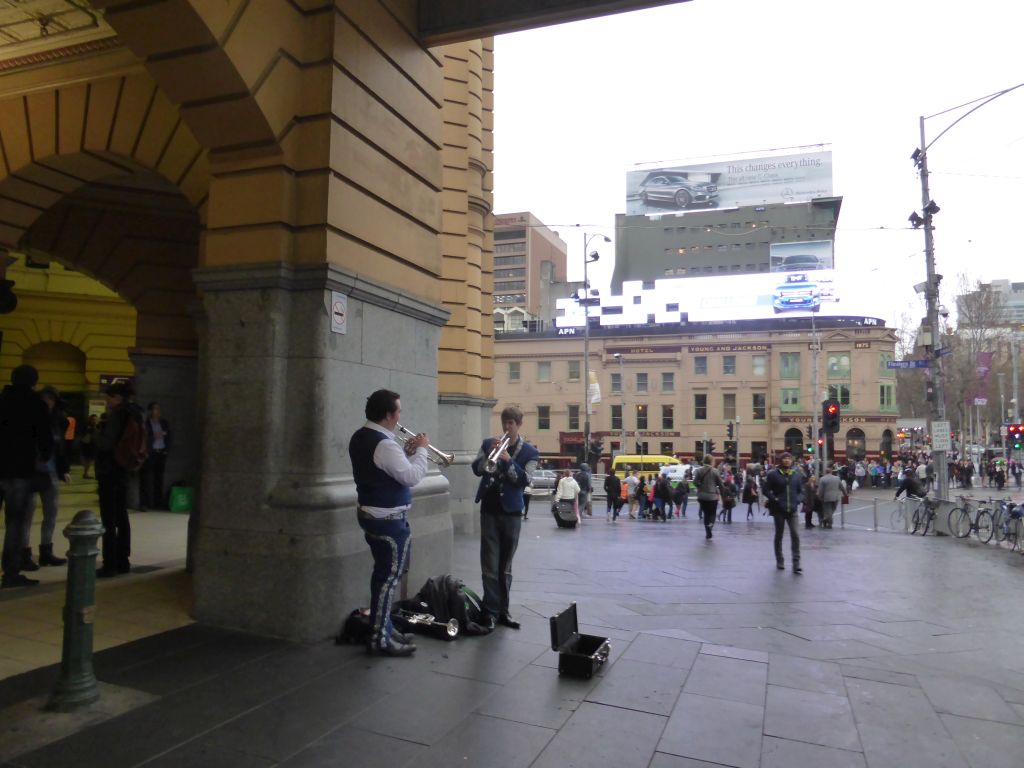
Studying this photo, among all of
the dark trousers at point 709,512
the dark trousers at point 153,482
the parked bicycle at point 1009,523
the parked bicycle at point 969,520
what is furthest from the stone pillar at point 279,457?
the parked bicycle at point 969,520

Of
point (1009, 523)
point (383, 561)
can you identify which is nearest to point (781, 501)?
point (1009, 523)

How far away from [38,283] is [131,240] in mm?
7674

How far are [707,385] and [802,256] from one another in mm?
22199

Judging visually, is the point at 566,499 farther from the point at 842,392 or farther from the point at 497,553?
the point at 842,392

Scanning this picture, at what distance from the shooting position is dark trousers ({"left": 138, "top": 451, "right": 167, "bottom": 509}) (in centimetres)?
1305

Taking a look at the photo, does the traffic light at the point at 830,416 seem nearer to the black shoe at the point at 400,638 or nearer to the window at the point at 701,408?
the black shoe at the point at 400,638

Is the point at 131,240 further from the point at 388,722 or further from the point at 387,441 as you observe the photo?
the point at 388,722

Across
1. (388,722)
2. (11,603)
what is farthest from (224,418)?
(388,722)

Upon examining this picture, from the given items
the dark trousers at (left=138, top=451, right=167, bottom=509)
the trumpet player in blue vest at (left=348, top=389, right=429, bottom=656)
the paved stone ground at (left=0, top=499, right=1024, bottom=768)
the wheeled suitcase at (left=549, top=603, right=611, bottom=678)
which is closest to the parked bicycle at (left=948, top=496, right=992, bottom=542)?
the paved stone ground at (left=0, top=499, right=1024, bottom=768)

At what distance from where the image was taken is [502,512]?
623 centimetres

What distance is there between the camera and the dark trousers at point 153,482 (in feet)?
42.8

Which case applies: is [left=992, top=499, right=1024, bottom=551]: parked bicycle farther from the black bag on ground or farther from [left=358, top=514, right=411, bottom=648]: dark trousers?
[left=358, top=514, right=411, bottom=648]: dark trousers

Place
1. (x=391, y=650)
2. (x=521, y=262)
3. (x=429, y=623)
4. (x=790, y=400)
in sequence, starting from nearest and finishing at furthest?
(x=391, y=650)
(x=429, y=623)
(x=790, y=400)
(x=521, y=262)

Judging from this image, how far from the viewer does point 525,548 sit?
1343 cm
